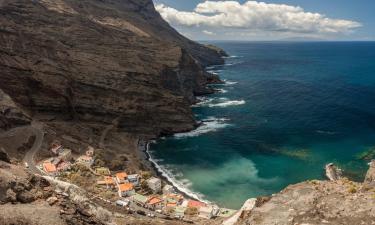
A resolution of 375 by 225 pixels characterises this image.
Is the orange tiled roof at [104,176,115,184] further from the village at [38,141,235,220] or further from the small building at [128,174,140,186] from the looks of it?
the small building at [128,174,140,186]

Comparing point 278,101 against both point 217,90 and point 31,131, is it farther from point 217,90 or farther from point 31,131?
point 31,131

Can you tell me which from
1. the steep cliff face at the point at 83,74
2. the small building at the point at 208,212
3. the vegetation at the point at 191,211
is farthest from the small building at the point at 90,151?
the small building at the point at 208,212

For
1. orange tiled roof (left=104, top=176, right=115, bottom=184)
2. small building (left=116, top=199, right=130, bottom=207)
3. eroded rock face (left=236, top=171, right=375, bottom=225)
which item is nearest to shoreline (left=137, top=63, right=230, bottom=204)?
orange tiled roof (left=104, top=176, right=115, bottom=184)

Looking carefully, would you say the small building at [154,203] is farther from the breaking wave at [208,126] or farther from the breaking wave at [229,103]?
the breaking wave at [229,103]

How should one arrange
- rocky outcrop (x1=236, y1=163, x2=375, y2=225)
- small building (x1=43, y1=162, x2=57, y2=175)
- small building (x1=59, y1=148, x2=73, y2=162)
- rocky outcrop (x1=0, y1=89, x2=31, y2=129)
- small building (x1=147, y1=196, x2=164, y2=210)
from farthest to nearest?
rocky outcrop (x1=0, y1=89, x2=31, y2=129) → small building (x1=59, y1=148, x2=73, y2=162) → small building (x1=43, y1=162, x2=57, y2=175) → small building (x1=147, y1=196, x2=164, y2=210) → rocky outcrop (x1=236, y1=163, x2=375, y2=225)

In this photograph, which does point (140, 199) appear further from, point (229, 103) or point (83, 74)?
point (229, 103)

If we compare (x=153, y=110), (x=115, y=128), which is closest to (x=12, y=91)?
(x=115, y=128)
